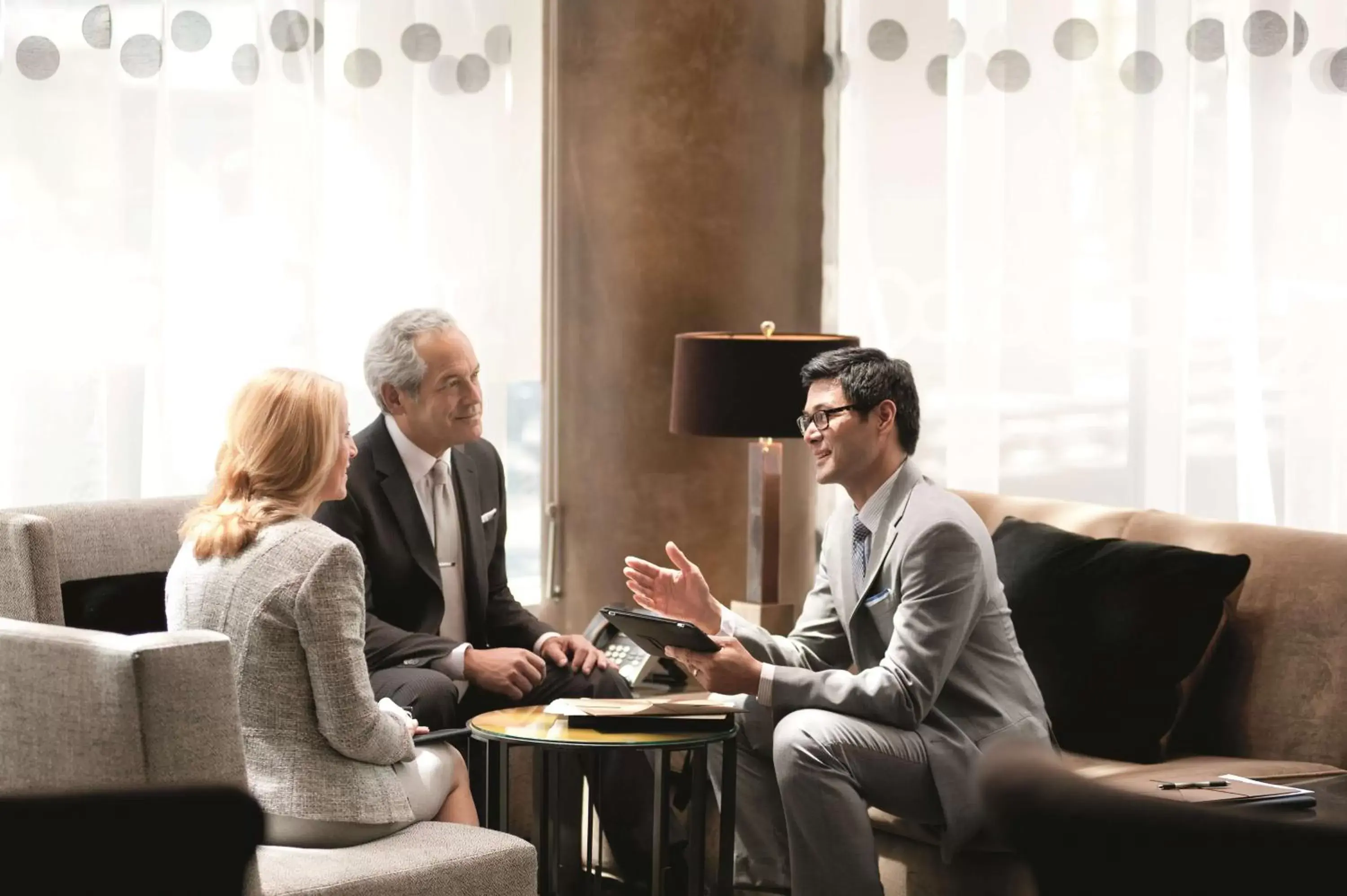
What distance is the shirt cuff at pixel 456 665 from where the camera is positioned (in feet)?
11.8

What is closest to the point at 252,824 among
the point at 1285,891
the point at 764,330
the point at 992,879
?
the point at 1285,891

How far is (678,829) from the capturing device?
148 inches

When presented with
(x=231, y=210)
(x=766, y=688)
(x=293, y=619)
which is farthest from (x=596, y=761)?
(x=231, y=210)

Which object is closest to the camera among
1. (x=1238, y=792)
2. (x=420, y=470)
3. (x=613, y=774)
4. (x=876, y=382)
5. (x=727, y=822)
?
(x=1238, y=792)

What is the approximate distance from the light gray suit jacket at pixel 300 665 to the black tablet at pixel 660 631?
0.67 meters

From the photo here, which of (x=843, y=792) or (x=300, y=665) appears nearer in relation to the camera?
(x=300, y=665)

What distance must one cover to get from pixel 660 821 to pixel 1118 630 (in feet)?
3.58

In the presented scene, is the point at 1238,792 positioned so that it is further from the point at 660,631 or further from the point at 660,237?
the point at 660,237

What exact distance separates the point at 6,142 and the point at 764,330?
78.4 inches

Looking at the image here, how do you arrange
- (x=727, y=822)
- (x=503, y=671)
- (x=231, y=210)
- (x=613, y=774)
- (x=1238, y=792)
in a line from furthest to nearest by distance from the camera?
(x=231, y=210)
(x=613, y=774)
(x=503, y=671)
(x=727, y=822)
(x=1238, y=792)

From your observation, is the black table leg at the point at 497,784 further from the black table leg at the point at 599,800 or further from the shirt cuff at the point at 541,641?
the shirt cuff at the point at 541,641

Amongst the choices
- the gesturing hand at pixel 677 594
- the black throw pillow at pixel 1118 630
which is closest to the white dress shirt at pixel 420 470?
the gesturing hand at pixel 677 594

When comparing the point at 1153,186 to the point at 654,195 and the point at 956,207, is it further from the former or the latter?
the point at 654,195

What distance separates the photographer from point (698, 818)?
3.20m
